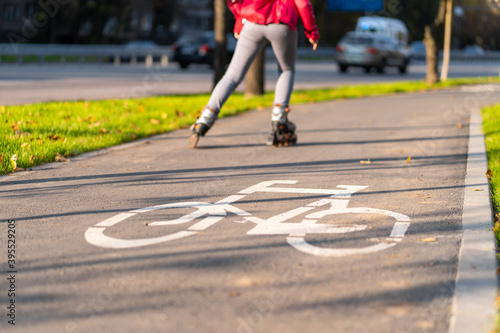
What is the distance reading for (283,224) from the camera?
4793 mm

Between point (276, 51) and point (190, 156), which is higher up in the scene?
point (276, 51)

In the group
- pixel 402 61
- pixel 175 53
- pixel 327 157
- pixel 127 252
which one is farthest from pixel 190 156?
pixel 402 61

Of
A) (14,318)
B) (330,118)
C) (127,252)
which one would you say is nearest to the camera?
(14,318)

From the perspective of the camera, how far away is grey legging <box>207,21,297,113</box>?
8086 millimetres

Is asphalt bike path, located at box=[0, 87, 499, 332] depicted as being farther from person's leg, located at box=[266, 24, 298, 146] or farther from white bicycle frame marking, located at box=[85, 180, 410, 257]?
person's leg, located at box=[266, 24, 298, 146]

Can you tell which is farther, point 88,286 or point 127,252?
point 127,252

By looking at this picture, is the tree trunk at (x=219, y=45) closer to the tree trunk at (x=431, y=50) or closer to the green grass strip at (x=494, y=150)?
the green grass strip at (x=494, y=150)

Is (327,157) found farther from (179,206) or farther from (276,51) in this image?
(179,206)

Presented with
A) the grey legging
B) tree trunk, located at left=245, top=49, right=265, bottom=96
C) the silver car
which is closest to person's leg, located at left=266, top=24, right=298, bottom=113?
the grey legging

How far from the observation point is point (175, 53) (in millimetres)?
30953

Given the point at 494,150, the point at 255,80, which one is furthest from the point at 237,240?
the point at 255,80

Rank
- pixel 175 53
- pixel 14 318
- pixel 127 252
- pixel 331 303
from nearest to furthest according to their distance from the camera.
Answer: pixel 14 318, pixel 331 303, pixel 127 252, pixel 175 53

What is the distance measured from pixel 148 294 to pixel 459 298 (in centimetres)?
137

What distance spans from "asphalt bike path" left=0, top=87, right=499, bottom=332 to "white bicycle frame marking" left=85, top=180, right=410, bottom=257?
0.01 metres
